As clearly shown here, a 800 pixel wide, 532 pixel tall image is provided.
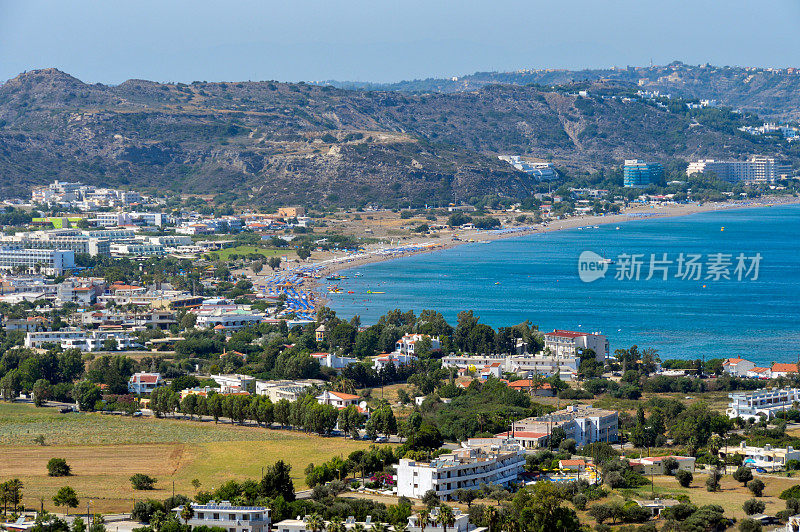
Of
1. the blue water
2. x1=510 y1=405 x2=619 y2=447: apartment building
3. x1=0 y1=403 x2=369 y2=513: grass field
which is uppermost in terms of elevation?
the blue water

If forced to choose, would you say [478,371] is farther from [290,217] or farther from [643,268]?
[290,217]

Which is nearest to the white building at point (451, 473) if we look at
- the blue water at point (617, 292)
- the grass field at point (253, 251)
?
the blue water at point (617, 292)

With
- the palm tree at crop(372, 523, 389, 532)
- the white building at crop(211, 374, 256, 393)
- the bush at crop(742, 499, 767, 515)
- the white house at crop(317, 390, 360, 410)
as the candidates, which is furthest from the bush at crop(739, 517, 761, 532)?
the white building at crop(211, 374, 256, 393)

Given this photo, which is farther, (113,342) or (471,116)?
(471,116)

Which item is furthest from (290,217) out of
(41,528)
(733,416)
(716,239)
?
(41,528)

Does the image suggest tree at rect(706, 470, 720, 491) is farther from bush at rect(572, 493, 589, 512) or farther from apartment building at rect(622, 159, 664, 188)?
apartment building at rect(622, 159, 664, 188)

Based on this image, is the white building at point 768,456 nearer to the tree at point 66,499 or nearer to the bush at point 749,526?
the bush at point 749,526

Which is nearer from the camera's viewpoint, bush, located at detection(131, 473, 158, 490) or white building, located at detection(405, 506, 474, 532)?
white building, located at detection(405, 506, 474, 532)

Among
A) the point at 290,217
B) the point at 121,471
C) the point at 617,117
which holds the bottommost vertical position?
the point at 121,471
